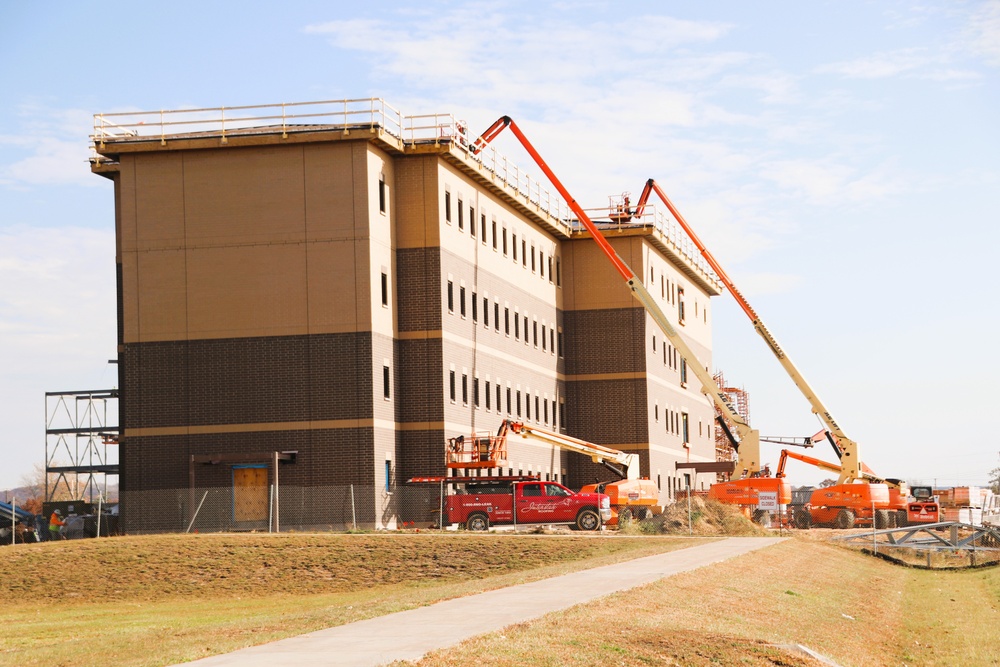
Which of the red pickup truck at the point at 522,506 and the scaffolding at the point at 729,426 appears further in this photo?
the scaffolding at the point at 729,426

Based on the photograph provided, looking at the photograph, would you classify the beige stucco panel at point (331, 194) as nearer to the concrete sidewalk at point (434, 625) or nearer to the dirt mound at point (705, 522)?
the dirt mound at point (705, 522)

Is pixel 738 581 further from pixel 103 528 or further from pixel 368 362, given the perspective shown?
pixel 103 528

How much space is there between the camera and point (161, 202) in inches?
2226

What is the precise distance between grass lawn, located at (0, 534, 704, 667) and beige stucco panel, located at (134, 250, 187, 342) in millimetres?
12272

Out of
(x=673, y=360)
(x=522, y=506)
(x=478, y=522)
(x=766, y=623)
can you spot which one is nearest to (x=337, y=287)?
(x=478, y=522)

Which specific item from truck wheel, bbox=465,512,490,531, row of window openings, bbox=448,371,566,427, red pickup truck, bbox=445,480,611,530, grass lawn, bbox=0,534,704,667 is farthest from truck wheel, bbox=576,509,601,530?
row of window openings, bbox=448,371,566,427

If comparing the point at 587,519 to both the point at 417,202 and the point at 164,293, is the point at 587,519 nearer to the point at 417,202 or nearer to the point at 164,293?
the point at 417,202

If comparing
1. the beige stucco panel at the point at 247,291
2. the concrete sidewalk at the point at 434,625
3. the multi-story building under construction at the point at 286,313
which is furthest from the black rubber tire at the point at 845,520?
the concrete sidewalk at the point at 434,625

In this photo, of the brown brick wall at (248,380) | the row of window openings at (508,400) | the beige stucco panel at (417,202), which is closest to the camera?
the brown brick wall at (248,380)

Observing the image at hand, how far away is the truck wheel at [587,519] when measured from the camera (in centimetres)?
5291

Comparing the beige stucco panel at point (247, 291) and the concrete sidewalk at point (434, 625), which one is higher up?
the beige stucco panel at point (247, 291)

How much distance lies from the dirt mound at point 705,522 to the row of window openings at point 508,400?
9.78 meters

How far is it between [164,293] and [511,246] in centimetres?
1872

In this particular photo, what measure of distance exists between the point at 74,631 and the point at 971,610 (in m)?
19.2
